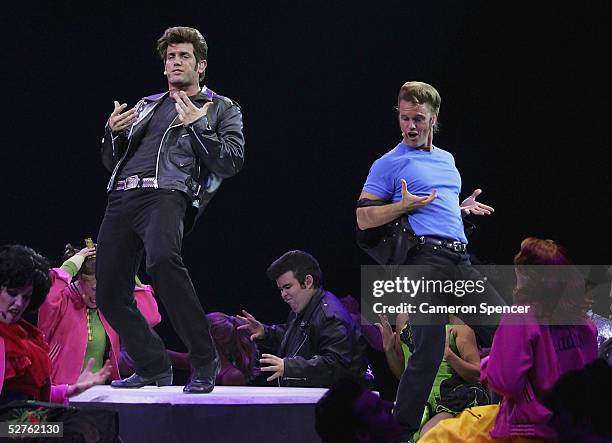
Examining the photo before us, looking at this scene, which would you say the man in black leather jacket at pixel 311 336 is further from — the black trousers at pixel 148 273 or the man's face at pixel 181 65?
the man's face at pixel 181 65

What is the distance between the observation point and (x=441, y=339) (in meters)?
3.71

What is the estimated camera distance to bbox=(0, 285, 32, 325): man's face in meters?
2.82

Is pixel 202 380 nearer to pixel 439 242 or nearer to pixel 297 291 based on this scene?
pixel 297 291

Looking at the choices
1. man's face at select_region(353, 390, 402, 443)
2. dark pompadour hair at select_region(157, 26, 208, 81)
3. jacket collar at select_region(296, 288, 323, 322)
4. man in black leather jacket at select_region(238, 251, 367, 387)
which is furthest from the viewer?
jacket collar at select_region(296, 288, 323, 322)

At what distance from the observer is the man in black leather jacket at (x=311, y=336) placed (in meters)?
4.33

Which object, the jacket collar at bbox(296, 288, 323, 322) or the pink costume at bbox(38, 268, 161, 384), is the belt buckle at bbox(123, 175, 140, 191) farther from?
the jacket collar at bbox(296, 288, 323, 322)

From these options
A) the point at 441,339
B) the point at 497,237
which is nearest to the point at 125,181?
the point at 441,339

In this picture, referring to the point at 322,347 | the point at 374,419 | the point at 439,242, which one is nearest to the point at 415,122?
the point at 439,242

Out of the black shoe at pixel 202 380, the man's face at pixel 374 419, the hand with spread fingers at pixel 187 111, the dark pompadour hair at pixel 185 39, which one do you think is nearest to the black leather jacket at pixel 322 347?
the black shoe at pixel 202 380

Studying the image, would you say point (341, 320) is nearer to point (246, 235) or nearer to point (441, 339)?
point (441, 339)

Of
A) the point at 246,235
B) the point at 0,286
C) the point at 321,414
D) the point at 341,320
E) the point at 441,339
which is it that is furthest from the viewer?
the point at 246,235

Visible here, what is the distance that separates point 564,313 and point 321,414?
39.3 inches

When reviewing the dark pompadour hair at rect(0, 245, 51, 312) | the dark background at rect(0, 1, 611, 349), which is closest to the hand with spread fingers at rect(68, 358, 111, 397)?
the dark pompadour hair at rect(0, 245, 51, 312)

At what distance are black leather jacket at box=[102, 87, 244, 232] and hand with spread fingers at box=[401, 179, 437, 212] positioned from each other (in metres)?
0.69
